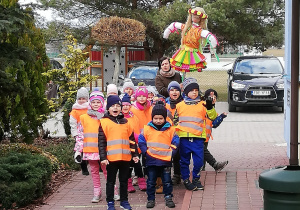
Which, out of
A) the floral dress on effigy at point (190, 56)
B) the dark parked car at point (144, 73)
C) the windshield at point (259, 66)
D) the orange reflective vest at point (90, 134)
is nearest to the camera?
the orange reflective vest at point (90, 134)

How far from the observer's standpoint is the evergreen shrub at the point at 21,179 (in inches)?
294

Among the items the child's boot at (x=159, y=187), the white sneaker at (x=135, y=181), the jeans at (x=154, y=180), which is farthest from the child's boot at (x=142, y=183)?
the jeans at (x=154, y=180)

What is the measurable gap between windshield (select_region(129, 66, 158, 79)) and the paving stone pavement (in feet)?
19.9

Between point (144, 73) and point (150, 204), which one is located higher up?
point (144, 73)

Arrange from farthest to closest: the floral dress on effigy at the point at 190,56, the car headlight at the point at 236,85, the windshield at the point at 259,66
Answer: the windshield at the point at 259,66 → the car headlight at the point at 236,85 → the floral dress on effigy at the point at 190,56

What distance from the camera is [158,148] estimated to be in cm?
753

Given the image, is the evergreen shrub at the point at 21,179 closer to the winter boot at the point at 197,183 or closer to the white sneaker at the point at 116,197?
the white sneaker at the point at 116,197

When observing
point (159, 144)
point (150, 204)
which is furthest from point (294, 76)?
point (150, 204)

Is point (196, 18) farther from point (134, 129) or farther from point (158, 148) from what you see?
point (158, 148)

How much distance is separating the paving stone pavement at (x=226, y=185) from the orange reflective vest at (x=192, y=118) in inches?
31.7

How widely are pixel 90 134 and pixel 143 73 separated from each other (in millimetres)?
11975

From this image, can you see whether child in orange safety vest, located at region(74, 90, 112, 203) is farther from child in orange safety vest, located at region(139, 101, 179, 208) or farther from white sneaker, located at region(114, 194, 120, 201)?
child in orange safety vest, located at region(139, 101, 179, 208)

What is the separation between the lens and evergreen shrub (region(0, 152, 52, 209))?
747 cm

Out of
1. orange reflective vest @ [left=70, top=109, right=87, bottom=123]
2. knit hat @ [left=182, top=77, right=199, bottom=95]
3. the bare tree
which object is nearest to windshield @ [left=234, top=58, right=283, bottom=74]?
the bare tree
